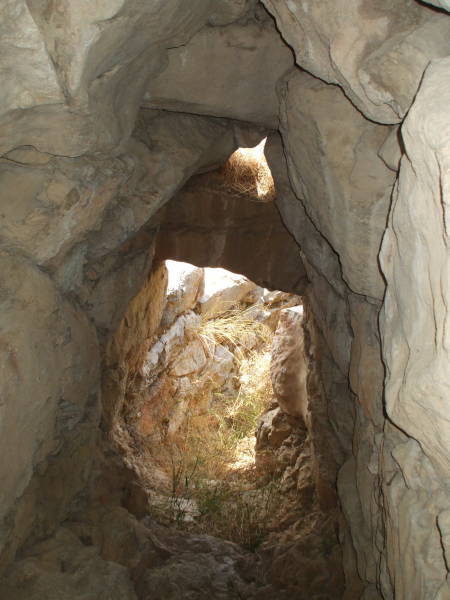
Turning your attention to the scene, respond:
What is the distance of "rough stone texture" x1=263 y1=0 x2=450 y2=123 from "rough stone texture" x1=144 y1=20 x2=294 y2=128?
64 centimetres

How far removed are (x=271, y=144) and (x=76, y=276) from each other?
158 cm

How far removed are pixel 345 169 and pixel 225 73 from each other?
36.4 inches

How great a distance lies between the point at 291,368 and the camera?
6238 mm

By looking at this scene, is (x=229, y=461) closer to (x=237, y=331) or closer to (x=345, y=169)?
(x=237, y=331)

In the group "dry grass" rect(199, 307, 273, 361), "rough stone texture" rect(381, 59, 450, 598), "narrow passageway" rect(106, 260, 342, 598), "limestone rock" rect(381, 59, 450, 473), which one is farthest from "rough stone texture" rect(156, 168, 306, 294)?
"dry grass" rect(199, 307, 273, 361)

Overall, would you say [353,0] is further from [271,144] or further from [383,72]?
[271,144]

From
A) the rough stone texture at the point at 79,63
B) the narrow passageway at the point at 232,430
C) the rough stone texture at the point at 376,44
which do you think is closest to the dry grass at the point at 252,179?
the narrow passageway at the point at 232,430

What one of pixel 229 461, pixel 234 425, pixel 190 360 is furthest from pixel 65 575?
pixel 190 360

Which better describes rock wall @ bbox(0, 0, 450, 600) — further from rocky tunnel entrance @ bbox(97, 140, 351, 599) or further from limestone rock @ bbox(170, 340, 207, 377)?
limestone rock @ bbox(170, 340, 207, 377)

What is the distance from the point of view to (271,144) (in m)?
3.85

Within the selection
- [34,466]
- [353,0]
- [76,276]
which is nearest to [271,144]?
[76,276]

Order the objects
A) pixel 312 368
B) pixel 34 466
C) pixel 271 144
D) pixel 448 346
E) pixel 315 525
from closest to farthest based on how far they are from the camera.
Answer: pixel 448 346 < pixel 34 466 < pixel 271 144 < pixel 315 525 < pixel 312 368

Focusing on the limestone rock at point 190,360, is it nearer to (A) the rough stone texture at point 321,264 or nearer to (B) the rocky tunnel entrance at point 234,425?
(B) the rocky tunnel entrance at point 234,425

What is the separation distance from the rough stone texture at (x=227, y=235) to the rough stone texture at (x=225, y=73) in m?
1.69
